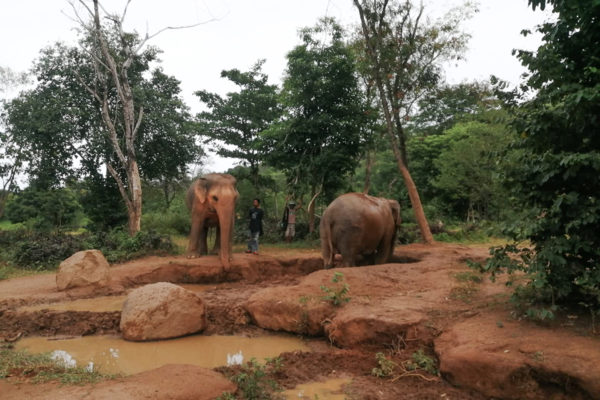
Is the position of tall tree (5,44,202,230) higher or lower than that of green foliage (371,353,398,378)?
higher

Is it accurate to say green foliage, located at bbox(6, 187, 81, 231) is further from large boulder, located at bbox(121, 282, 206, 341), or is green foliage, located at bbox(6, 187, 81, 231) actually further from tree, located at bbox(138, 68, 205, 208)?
large boulder, located at bbox(121, 282, 206, 341)

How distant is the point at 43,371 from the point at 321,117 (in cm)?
1124

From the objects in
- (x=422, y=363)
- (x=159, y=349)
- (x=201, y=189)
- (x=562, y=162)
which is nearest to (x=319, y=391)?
(x=422, y=363)

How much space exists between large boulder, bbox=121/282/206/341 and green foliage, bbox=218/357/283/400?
1638mm

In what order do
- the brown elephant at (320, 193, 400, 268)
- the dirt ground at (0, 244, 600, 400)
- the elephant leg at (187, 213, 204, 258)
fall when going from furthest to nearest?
the elephant leg at (187, 213, 204, 258) < the brown elephant at (320, 193, 400, 268) < the dirt ground at (0, 244, 600, 400)

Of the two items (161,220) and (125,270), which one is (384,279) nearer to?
(125,270)

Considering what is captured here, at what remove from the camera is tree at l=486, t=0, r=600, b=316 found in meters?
3.86

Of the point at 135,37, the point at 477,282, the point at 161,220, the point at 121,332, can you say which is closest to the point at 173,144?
the point at 161,220

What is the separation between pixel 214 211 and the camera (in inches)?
391

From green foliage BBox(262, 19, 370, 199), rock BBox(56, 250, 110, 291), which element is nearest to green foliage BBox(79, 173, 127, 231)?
green foliage BBox(262, 19, 370, 199)

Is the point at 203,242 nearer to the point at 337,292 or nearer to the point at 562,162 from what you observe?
the point at 337,292

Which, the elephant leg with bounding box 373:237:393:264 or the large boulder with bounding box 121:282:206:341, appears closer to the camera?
the large boulder with bounding box 121:282:206:341

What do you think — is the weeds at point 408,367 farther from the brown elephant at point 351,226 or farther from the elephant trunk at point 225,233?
the elephant trunk at point 225,233

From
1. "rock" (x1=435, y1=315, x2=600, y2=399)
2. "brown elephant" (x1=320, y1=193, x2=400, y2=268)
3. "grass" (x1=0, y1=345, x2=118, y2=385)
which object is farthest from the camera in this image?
"brown elephant" (x1=320, y1=193, x2=400, y2=268)
